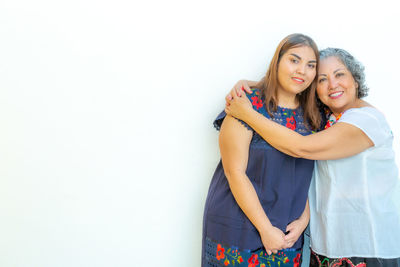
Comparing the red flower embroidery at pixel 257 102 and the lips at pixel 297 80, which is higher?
the lips at pixel 297 80

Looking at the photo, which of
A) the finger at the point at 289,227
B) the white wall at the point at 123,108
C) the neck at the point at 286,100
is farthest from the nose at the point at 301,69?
the finger at the point at 289,227

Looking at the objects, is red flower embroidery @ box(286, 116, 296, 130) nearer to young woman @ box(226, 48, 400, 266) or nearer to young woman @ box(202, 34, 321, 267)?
young woman @ box(202, 34, 321, 267)

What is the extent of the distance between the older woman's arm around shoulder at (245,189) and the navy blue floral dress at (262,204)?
0.12ft

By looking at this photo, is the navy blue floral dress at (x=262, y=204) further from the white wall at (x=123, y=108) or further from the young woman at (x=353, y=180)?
the white wall at (x=123, y=108)

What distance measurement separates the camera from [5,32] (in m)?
1.85

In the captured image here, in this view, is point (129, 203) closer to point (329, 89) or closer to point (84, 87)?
point (84, 87)

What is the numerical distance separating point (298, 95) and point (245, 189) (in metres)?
0.59

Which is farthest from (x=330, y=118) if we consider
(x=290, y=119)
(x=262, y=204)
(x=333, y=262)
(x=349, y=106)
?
(x=333, y=262)

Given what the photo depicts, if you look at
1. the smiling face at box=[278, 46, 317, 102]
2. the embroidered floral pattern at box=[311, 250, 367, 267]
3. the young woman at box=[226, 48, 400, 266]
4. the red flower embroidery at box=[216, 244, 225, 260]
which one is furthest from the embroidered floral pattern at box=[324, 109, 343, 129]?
the red flower embroidery at box=[216, 244, 225, 260]

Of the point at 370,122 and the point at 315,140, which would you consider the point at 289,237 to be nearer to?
the point at 315,140

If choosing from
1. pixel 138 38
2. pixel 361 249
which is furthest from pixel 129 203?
pixel 361 249

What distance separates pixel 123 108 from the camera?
1.93 meters

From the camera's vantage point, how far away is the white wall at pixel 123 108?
6.17ft

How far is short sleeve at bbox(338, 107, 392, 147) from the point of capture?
1499mm
